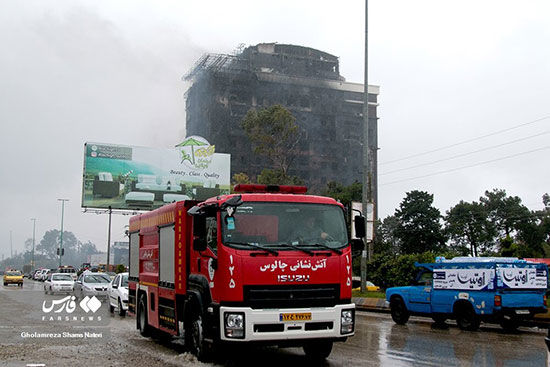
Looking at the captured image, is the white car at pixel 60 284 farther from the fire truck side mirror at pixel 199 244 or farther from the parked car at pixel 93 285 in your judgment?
the fire truck side mirror at pixel 199 244

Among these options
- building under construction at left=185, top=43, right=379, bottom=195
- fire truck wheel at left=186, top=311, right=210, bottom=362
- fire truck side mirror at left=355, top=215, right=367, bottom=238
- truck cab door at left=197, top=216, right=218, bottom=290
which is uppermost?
building under construction at left=185, top=43, right=379, bottom=195

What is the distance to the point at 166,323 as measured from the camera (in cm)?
1262

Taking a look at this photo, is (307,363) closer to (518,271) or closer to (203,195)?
(518,271)

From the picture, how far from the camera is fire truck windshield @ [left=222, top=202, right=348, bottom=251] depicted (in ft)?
32.2

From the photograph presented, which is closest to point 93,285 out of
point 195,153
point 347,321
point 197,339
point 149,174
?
point 197,339

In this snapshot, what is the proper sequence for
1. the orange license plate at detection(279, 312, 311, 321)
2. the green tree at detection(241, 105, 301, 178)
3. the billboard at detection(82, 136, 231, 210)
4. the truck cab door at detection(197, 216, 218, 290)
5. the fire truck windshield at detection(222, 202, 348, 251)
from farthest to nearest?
the green tree at detection(241, 105, 301, 178) < the billboard at detection(82, 136, 231, 210) < the truck cab door at detection(197, 216, 218, 290) < the fire truck windshield at detection(222, 202, 348, 251) < the orange license plate at detection(279, 312, 311, 321)

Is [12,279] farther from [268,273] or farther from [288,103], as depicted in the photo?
[288,103]

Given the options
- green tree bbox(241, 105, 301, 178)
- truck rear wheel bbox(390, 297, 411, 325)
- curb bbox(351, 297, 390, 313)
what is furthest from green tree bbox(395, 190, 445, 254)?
truck rear wheel bbox(390, 297, 411, 325)

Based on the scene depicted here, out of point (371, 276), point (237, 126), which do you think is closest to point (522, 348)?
point (371, 276)

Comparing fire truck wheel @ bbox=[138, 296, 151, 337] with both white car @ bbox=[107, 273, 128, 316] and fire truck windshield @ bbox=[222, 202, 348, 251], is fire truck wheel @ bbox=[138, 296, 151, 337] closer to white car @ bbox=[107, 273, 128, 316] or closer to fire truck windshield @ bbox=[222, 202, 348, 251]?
fire truck windshield @ bbox=[222, 202, 348, 251]

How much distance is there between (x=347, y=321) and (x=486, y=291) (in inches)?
334

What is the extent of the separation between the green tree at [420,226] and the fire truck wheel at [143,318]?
51.6 metres

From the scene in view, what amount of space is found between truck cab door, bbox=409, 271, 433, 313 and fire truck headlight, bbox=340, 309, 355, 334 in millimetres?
9313

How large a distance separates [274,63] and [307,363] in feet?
318
